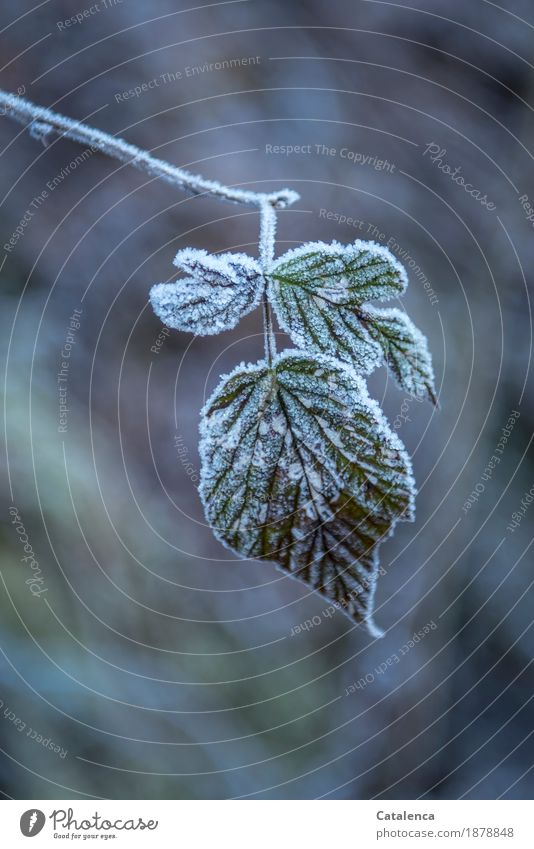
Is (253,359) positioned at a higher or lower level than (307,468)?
higher

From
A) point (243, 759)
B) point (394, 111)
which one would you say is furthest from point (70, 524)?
point (394, 111)

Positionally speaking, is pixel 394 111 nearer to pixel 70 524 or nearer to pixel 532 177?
pixel 532 177
